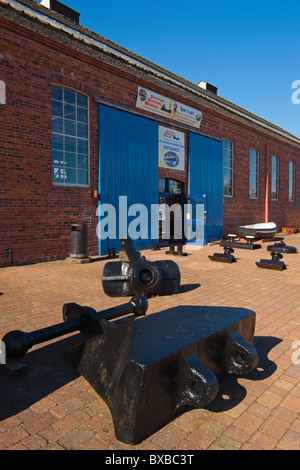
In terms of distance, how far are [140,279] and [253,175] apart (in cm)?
1536

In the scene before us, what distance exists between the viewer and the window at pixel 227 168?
16359 mm

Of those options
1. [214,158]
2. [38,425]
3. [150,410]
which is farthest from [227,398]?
[214,158]

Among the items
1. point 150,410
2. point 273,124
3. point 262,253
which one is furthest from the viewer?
point 273,124

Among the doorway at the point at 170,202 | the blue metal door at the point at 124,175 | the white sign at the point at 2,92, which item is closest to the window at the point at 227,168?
the doorway at the point at 170,202

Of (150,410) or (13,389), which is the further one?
(13,389)

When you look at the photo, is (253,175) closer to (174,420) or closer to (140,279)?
(140,279)

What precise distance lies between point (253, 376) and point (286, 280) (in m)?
4.63

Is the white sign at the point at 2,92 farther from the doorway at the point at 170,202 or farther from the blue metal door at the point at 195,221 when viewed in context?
the blue metal door at the point at 195,221

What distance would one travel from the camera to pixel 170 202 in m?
14.3

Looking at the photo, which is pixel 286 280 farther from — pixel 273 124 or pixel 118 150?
pixel 273 124

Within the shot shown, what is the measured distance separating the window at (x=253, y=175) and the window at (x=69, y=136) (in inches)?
455

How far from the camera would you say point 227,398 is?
2.51m

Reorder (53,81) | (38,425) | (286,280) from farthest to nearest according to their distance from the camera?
(53,81) → (286,280) → (38,425)

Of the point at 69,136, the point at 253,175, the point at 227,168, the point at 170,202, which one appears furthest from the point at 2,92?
the point at 253,175
